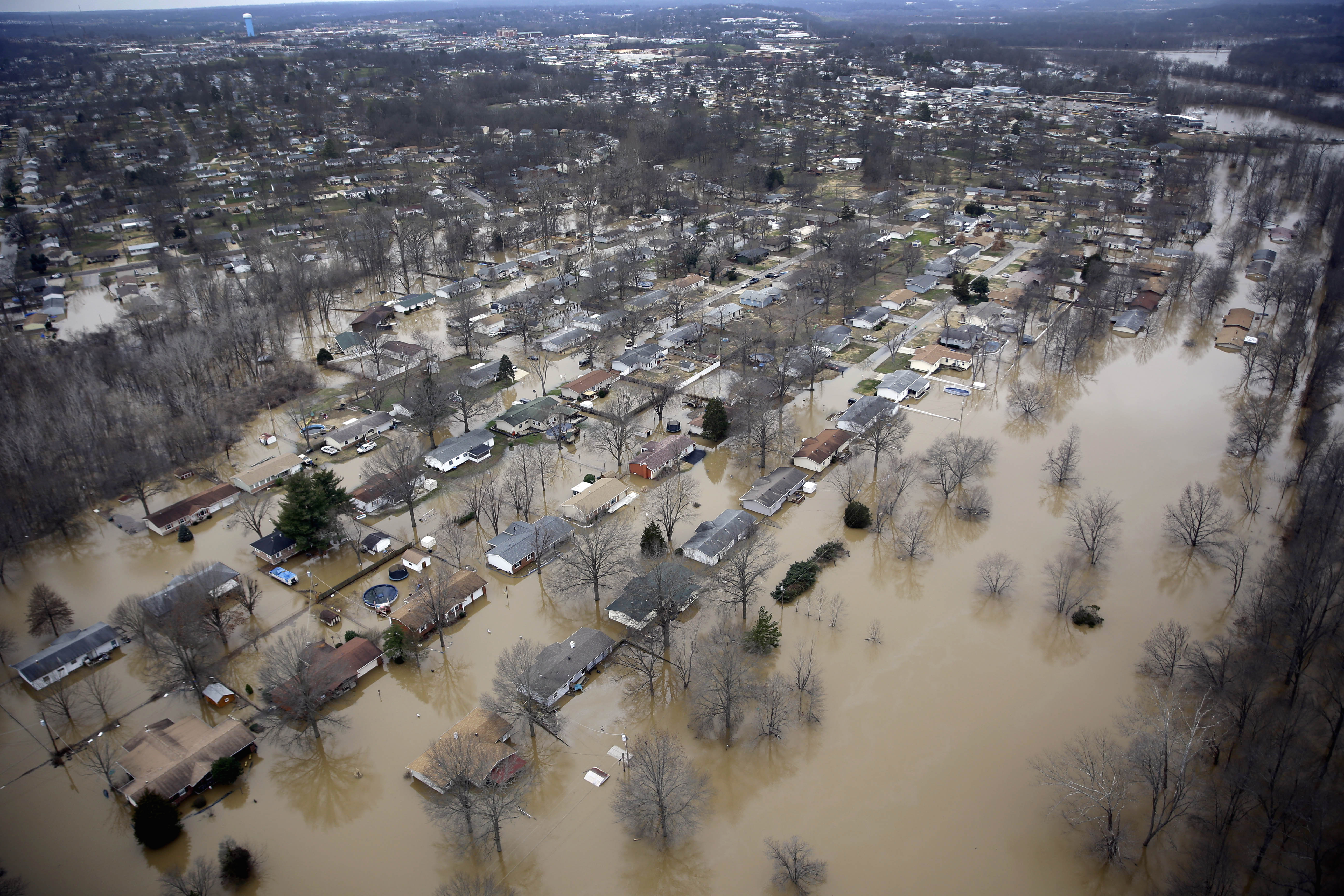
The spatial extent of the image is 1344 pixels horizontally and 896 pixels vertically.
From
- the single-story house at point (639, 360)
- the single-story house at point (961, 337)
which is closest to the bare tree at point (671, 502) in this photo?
the single-story house at point (639, 360)

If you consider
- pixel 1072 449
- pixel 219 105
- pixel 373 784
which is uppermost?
pixel 219 105

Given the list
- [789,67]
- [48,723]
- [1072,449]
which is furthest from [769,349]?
[789,67]

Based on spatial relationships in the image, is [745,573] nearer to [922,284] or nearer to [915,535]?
[915,535]

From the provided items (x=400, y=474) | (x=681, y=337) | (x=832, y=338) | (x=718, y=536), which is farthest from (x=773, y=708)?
(x=832, y=338)

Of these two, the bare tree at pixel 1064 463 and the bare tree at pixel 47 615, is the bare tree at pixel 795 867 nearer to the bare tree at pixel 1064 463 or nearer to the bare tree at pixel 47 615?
the bare tree at pixel 1064 463

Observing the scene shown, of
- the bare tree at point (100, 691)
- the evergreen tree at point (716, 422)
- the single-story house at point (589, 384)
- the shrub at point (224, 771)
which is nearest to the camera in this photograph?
the shrub at point (224, 771)

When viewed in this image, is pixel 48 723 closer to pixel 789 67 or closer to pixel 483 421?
pixel 483 421
